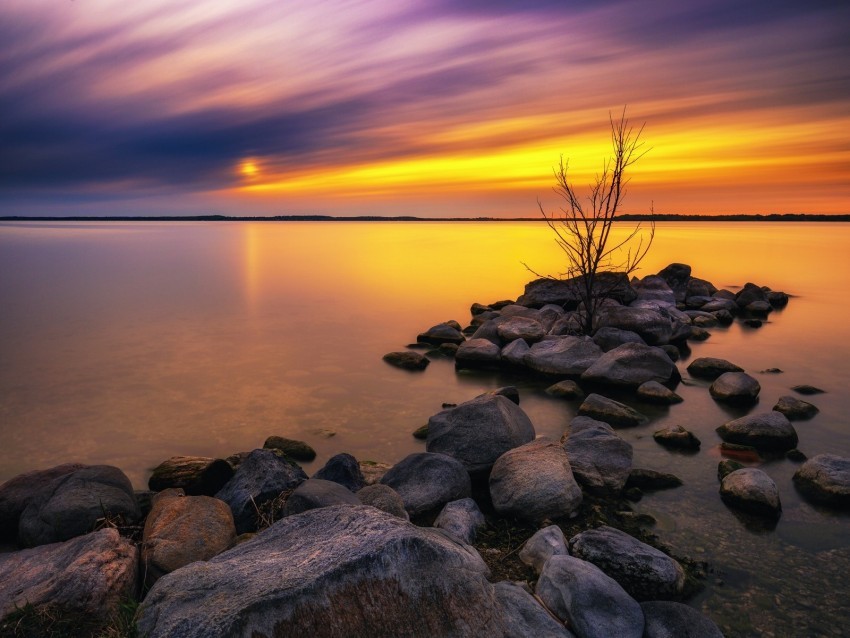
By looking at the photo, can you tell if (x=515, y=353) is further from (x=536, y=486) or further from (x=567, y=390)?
(x=536, y=486)

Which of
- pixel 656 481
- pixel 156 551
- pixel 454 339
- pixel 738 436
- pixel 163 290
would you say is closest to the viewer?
pixel 156 551

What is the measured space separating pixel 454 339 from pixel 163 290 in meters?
18.2

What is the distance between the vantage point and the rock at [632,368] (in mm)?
11250

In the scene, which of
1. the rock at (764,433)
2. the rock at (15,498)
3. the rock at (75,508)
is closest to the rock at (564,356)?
the rock at (764,433)

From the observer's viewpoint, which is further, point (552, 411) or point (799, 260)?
point (799, 260)

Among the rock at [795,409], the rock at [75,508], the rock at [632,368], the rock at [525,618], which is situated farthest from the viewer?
the rock at [632,368]

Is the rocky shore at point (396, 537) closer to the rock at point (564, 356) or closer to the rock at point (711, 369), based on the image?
the rock at point (564, 356)

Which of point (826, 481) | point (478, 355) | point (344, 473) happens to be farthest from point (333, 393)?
point (826, 481)

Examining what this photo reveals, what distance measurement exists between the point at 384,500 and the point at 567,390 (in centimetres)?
632

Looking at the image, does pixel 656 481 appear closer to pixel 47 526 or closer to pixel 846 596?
pixel 846 596

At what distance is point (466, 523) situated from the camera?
5.80 m

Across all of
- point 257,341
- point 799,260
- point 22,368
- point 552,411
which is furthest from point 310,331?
point 799,260

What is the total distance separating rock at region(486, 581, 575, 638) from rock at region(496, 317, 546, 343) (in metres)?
9.96

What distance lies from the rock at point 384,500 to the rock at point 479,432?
1.90 metres
